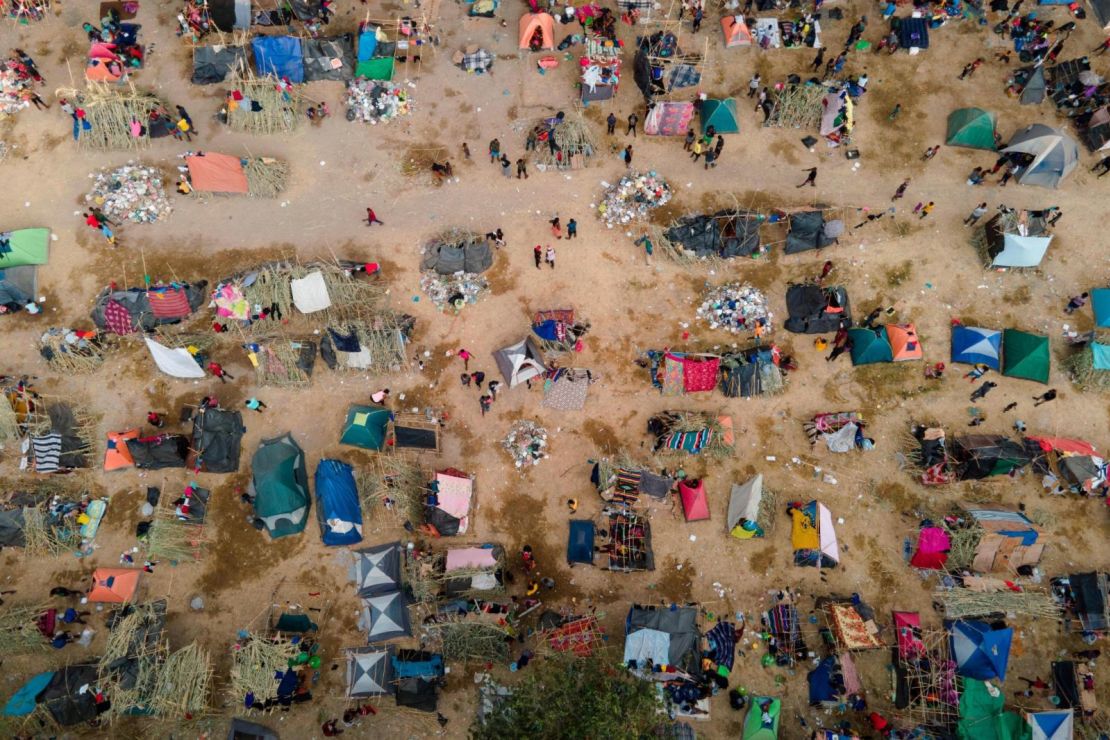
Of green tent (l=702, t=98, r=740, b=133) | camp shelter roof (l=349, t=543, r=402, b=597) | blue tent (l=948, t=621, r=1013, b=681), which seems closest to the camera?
blue tent (l=948, t=621, r=1013, b=681)

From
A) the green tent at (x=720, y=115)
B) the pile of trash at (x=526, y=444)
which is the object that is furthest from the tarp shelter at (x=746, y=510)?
the green tent at (x=720, y=115)

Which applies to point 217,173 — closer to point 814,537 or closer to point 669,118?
point 669,118

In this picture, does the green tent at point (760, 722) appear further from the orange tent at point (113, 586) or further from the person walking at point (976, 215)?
the orange tent at point (113, 586)

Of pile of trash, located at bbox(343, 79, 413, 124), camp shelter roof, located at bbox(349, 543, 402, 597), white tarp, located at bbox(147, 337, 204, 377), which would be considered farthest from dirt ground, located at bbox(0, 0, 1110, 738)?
camp shelter roof, located at bbox(349, 543, 402, 597)

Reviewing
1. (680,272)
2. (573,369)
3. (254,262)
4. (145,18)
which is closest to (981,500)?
(680,272)

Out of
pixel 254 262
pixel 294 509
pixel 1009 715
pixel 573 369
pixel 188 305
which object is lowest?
pixel 1009 715

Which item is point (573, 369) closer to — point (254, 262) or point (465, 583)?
point (465, 583)

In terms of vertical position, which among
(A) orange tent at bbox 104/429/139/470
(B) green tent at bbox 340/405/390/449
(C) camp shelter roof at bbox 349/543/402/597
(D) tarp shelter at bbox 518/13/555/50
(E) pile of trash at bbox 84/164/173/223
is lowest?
(C) camp shelter roof at bbox 349/543/402/597

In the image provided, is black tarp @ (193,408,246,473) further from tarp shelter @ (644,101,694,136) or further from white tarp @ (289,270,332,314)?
tarp shelter @ (644,101,694,136)
